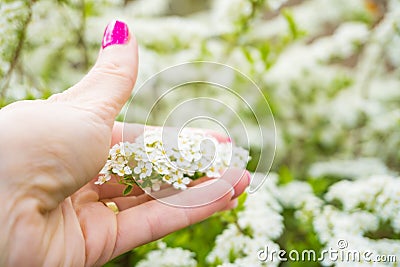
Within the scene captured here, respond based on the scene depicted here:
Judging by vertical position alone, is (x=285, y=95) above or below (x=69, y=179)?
below

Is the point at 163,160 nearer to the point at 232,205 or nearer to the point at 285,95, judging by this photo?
the point at 232,205

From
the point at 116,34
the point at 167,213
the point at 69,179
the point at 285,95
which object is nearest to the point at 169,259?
the point at 167,213

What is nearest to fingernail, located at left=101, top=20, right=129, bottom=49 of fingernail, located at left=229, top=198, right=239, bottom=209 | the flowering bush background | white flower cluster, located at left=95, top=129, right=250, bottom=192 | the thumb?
the thumb

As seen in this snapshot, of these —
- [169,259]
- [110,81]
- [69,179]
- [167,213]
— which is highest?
[110,81]

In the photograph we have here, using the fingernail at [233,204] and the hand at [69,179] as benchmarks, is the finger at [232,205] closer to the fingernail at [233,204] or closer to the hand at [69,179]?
the fingernail at [233,204]

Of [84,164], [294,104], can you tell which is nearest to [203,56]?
[294,104]

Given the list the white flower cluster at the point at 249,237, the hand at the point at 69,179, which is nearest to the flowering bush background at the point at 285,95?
the white flower cluster at the point at 249,237
